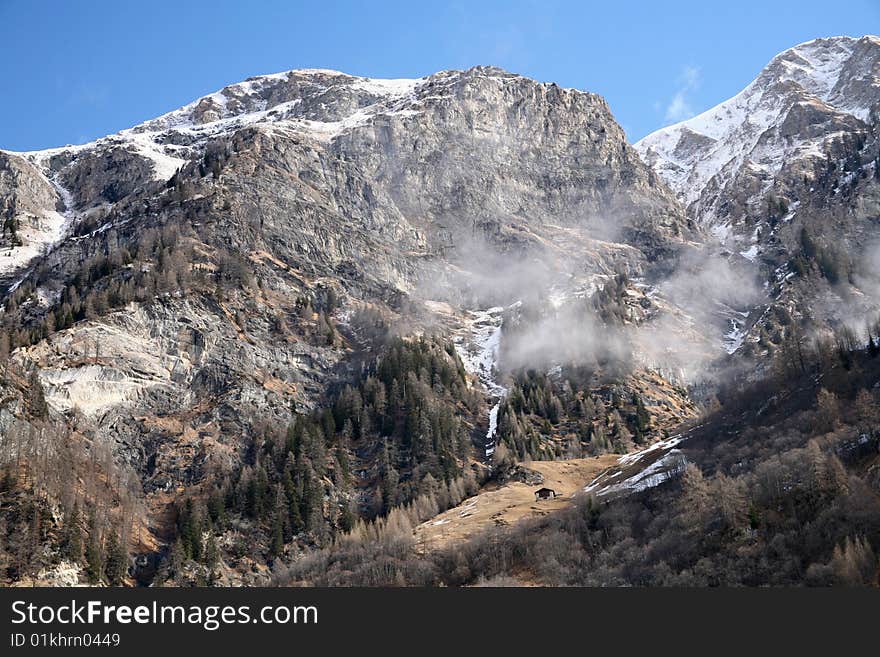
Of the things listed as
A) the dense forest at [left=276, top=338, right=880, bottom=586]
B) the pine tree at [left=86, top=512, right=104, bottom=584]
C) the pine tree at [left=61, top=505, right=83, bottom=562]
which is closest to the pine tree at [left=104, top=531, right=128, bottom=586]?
the pine tree at [left=86, top=512, right=104, bottom=584]

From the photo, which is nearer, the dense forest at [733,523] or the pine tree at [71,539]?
the dense forest at [733,523]

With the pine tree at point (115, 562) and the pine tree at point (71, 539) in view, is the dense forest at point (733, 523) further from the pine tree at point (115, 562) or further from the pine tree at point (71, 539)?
the pine tree at point (71, 539)

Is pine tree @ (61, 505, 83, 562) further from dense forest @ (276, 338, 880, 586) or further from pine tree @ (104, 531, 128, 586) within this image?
dense forest @ (276, 338, 880, 586)

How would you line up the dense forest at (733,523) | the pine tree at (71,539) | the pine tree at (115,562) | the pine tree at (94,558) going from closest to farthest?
the dense forest at (733,523) < the pine tree at (71,539) < the pine tree at (94,558) < the pine tree at (115,562)

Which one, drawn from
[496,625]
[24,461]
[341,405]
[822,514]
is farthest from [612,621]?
[341,405]

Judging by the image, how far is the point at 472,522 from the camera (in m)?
133

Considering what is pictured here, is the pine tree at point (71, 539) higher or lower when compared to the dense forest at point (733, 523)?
higher

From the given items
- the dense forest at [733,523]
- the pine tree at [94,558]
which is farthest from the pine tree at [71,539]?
the dense forest at [733,523]

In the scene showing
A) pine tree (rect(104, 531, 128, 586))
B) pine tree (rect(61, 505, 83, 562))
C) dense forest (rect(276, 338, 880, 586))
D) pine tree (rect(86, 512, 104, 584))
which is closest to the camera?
dense forest (rect(276, 338, 880, 586))

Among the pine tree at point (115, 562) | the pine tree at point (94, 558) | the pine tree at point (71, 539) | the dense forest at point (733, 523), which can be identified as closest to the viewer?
the dense forest at point (733, 523)

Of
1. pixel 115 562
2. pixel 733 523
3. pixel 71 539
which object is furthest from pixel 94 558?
pixel 733 523

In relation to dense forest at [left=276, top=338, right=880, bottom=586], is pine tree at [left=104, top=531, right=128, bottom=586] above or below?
above

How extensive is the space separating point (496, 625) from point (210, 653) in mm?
19394

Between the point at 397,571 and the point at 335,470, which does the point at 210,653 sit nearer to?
the point at 397,571
